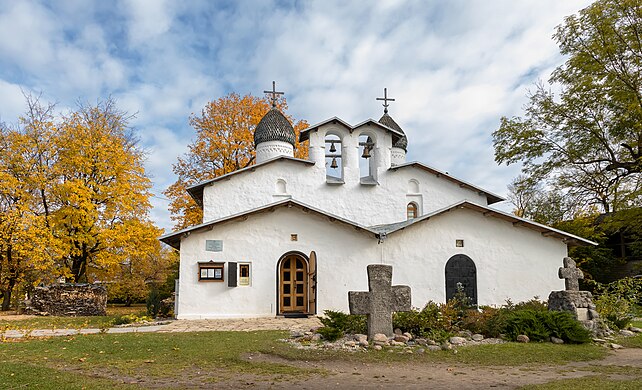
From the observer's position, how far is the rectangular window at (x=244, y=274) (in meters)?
17.0

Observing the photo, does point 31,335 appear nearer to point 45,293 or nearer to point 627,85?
point 45,293

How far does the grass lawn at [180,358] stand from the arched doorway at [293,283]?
6.07 metres

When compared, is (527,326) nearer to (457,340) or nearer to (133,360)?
(457,340)

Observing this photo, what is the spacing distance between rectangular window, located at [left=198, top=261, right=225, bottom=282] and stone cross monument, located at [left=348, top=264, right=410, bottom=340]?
768cm

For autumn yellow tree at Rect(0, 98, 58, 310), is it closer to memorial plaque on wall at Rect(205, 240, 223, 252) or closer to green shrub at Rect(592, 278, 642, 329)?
memorial plaque on wall at Rect(205, 240, 223, 252)

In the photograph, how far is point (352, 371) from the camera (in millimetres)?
7766

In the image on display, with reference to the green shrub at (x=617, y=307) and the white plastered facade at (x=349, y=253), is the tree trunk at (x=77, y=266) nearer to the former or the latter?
the white plastered facade at (x=349, y=253)

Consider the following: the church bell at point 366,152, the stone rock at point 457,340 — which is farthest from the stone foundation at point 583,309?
the church bell at point 366,152

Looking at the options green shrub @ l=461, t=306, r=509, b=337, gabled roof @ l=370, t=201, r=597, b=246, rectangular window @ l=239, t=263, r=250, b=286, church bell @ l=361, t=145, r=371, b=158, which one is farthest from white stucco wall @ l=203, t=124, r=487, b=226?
green shrub @ l=461, t=306, r=509, b=337

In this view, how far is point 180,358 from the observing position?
8.56 meters

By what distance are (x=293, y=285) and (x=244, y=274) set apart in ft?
5.64

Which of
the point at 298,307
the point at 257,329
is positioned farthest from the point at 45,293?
the point at 257,329

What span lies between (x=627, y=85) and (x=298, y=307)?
15.9 m

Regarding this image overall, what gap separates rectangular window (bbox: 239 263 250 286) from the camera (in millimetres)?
17016
